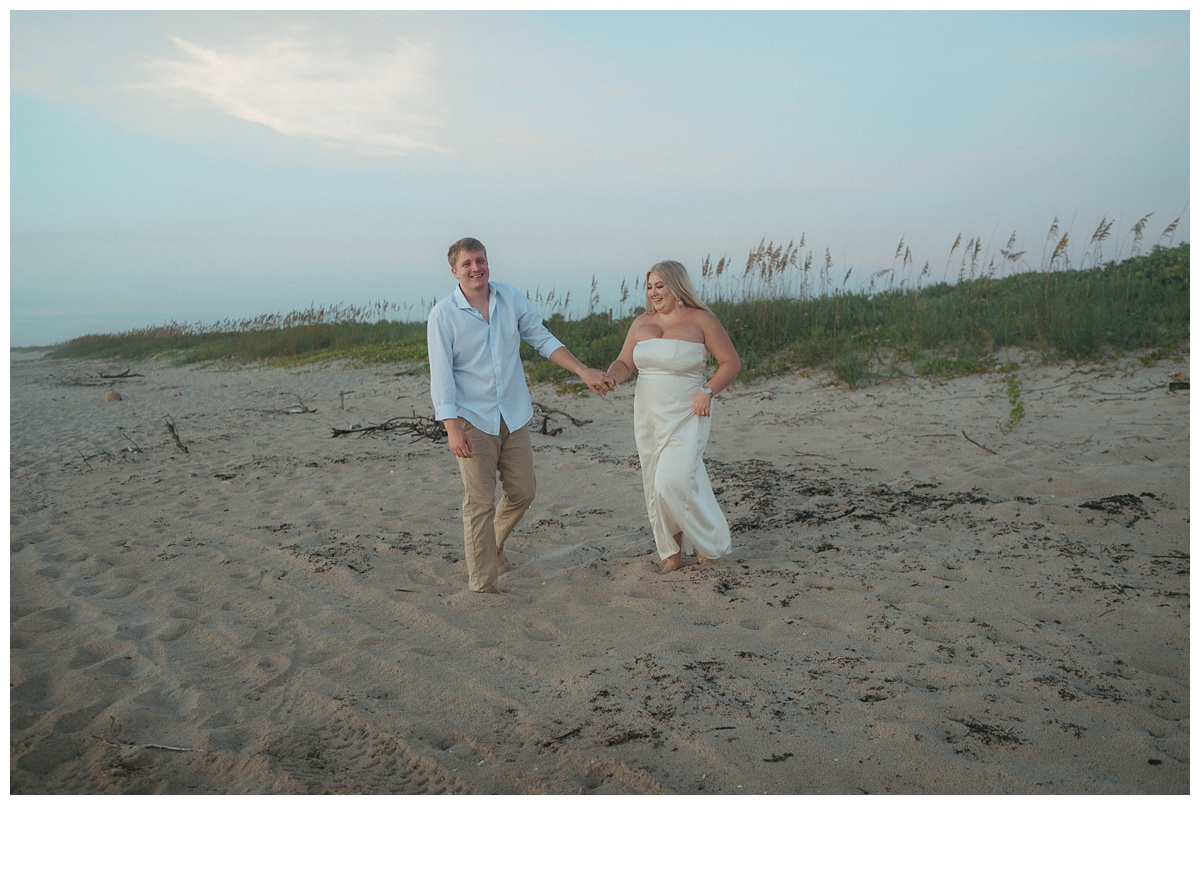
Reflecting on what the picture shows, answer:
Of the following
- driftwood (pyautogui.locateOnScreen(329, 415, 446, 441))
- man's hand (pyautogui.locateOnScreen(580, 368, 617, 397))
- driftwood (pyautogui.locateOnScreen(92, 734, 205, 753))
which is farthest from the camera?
driftwood (pyautogui.locateOnScreen(329, 415, 446, 441))

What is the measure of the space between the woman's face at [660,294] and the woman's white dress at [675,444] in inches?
8.0

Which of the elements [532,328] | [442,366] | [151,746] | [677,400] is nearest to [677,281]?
[677,400]

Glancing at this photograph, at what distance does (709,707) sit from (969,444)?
5488 millimetres

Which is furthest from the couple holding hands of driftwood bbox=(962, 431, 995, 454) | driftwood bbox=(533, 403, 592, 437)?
driftwood bbox=(533, 403, 592, 437)

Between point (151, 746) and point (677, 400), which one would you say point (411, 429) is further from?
point (151, 746)

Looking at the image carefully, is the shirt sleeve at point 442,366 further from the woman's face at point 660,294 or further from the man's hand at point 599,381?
the woman's face at point 660,294

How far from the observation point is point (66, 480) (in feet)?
29.1

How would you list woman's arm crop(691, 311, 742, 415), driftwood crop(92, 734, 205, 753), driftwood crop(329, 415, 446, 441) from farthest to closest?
driftwood crop(329, 415, 446, 441) < woman's arm crop(691, 311, 742, 415) < driftwood crop(92, 734, 205, 753)

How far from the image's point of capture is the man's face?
4.77 meters

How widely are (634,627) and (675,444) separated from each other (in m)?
1.24

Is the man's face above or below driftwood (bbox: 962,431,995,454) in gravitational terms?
above

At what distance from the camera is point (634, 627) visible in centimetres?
439

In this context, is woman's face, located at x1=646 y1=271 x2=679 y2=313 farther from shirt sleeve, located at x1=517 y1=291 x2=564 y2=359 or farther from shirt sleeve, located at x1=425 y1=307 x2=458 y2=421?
shirt sleeve, located at x1=425 y1=307 x2=458 y2=421

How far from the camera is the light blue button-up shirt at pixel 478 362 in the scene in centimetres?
474
